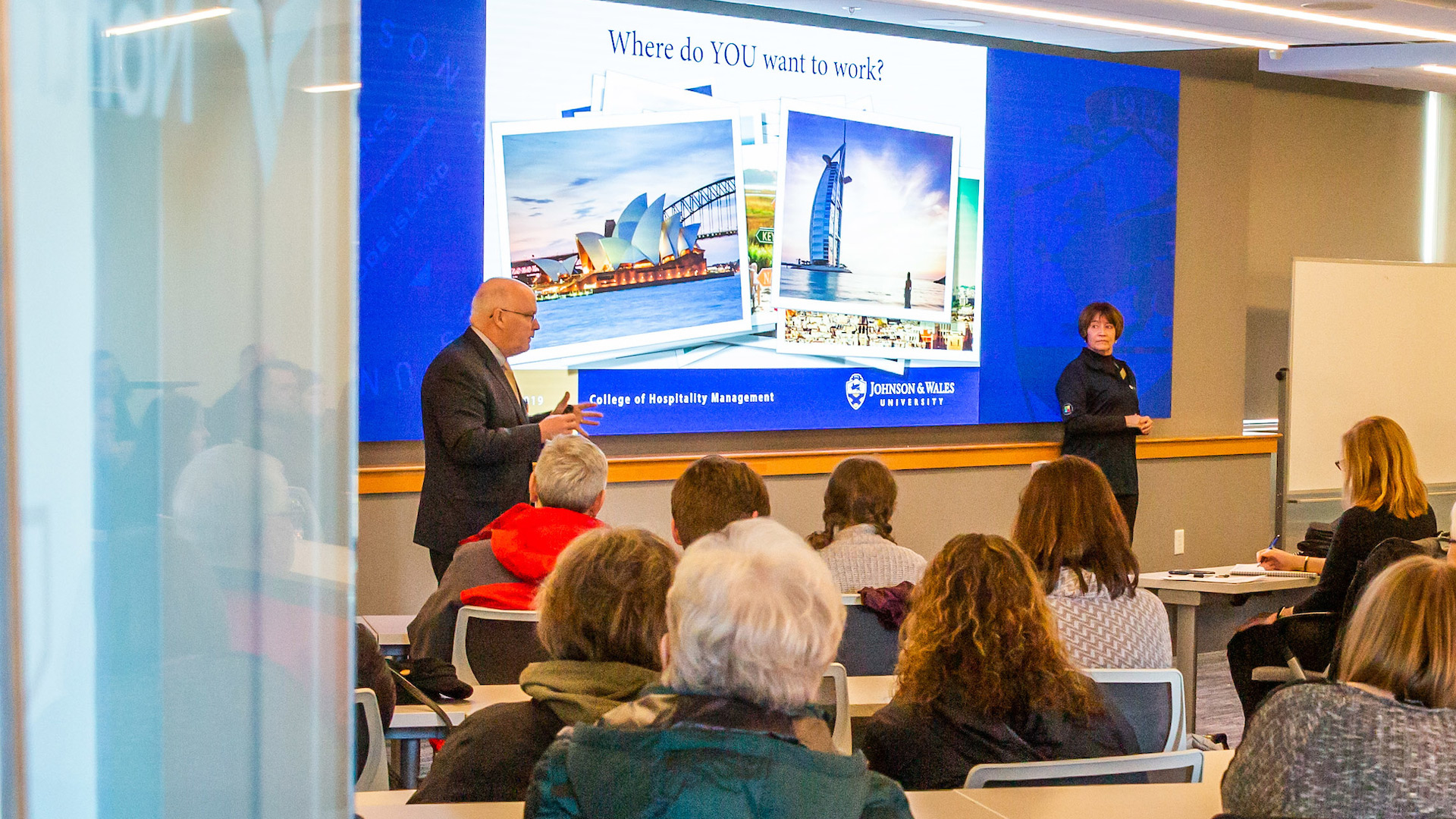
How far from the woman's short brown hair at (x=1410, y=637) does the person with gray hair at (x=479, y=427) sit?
270 centimetres

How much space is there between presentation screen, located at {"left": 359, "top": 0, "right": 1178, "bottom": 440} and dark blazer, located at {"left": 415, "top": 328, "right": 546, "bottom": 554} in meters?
0.82

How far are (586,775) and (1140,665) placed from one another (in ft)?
5.49

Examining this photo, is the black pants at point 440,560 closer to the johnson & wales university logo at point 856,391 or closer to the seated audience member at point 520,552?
the seated audience member at point 520,552

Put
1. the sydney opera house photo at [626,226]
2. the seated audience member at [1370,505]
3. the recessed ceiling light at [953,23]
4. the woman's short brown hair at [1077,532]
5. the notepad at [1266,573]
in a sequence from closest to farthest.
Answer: the woman's short brown hair at [1077,532], the seated audience member at [1370,505], the notepad at [1266,573], the sydney opera house photo at [626,226], the recessed ceiling light at [953,23]

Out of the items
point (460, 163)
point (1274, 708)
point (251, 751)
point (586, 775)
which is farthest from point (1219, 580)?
point (251, 751)

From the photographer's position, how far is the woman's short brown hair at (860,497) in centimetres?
339

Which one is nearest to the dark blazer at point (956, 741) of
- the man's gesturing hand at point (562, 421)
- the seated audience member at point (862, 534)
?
the seated audience member at point (862, 534)

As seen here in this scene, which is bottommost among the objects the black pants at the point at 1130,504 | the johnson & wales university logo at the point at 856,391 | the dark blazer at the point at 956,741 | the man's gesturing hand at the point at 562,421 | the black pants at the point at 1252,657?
the black pants at the point at 1252,657

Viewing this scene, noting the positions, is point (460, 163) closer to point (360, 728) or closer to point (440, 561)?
point (440, 561)

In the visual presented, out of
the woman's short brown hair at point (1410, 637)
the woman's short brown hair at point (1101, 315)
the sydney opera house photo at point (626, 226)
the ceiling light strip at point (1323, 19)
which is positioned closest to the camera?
the woman's short brown hair at point (1410, 637)

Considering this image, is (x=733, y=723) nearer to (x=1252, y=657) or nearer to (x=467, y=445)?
(x=467, y=445)

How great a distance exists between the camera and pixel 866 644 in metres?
3.01

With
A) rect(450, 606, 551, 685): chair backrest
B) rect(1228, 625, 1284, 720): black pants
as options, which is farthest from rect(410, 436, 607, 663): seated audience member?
rect(1228, 625, 1284, 720): black pants

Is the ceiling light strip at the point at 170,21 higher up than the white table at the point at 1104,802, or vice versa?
the ceiling light strip at the point at 170,21
